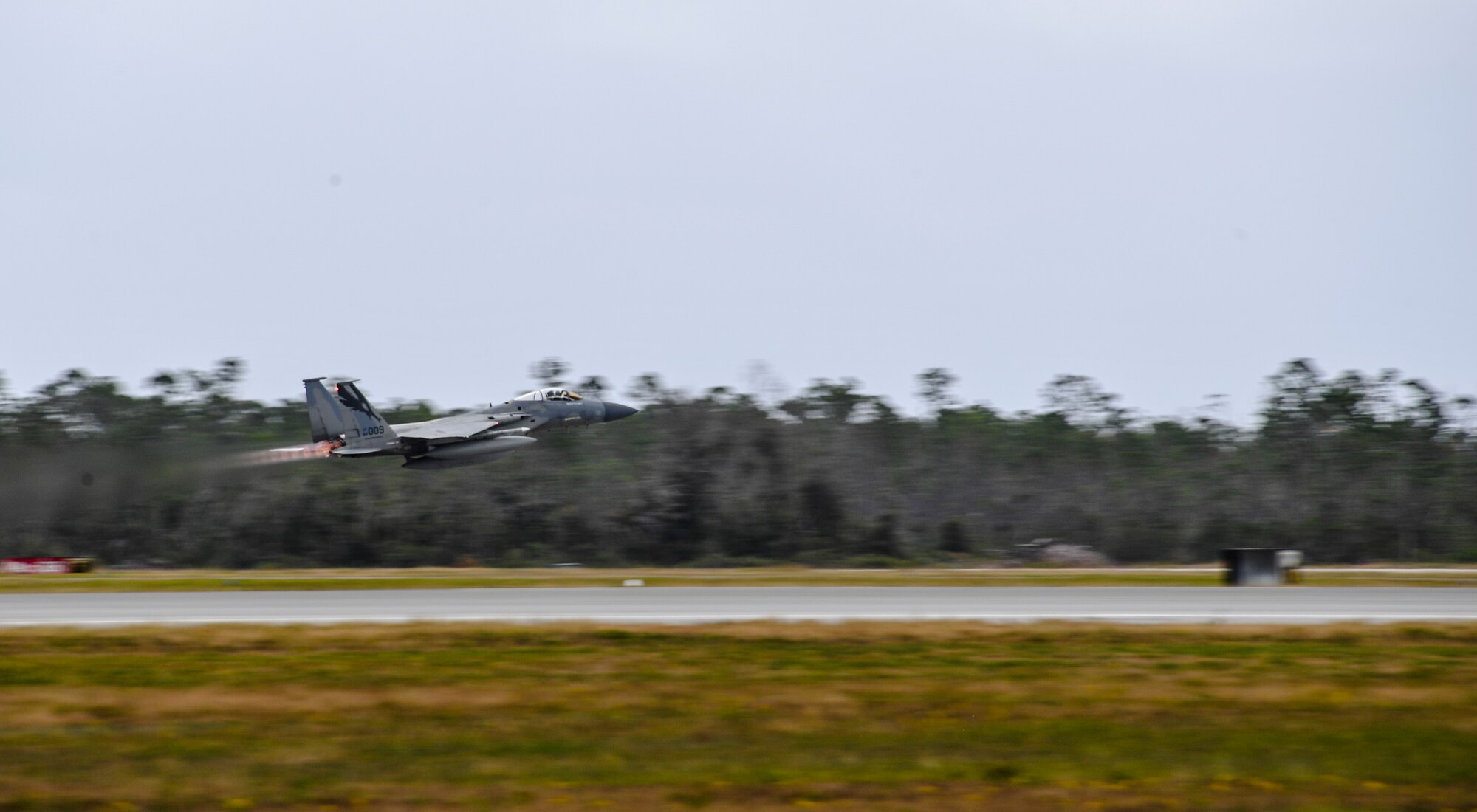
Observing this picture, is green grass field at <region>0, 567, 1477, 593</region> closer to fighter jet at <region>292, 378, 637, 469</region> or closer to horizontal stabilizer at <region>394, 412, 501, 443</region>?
fighter jet at <region>292, 378, 637, 469</region>

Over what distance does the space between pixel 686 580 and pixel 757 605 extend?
1265 cm

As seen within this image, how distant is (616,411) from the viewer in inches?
1772

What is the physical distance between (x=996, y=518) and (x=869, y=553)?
13.5m

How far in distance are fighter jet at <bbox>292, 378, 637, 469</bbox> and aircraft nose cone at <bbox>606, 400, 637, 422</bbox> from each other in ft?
3.43

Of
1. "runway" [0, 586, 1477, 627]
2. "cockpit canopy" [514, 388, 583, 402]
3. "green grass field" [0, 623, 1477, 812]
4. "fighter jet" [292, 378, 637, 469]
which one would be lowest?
"green grass field" [0, 623, 1477, 812]

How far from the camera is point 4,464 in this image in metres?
45.2

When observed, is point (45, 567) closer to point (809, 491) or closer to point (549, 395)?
point (549, 395)

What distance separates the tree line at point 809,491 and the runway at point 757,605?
113 feet

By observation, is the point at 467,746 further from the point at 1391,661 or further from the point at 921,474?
the point at 921,474

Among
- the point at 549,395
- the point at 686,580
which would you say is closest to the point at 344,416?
the point at 549,395

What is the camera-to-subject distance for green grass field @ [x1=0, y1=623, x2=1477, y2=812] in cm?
1022

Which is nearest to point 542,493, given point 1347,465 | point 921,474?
point 921,474

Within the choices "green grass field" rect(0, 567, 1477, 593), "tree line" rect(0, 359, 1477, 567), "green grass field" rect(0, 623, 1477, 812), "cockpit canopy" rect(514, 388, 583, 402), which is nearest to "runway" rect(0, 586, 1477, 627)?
"green grass field" rect(0, 623, 1477, 812)

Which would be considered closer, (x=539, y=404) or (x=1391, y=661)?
(x=1391, y=661)
